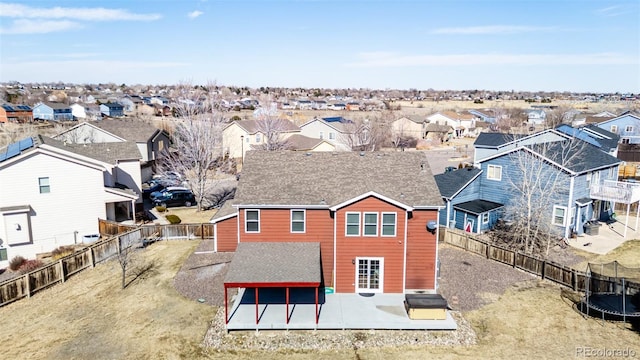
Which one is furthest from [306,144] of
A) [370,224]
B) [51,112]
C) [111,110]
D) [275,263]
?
[111,110]

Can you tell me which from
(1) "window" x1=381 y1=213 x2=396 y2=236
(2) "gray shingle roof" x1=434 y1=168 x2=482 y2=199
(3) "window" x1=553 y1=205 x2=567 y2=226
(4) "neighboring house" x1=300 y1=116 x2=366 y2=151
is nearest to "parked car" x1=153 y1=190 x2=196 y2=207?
(2) "gray shingle roof" x1=434 y1=168 x2=482 y2=199

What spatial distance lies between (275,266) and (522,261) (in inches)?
586

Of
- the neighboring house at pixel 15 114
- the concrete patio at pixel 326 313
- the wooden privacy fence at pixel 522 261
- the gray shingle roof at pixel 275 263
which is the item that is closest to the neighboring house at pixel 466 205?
the wooden privacy fence at pixel 522 261

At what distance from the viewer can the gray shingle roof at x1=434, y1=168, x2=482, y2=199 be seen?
3369cm

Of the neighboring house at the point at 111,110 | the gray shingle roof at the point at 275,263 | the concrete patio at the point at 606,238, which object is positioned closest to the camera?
the gray shingle roof at the point at 275,263

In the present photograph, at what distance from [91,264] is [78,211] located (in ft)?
23.9

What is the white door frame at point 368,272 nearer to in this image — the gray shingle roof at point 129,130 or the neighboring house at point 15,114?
the gray shingle roof at point 129,130

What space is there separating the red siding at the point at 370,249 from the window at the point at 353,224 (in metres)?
0.21

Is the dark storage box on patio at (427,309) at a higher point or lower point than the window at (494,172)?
lower

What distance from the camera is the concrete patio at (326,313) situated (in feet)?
61.8

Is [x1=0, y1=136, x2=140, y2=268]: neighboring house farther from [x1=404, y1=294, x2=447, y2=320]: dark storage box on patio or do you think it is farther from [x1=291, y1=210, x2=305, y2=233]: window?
[x1=404, y1=294, x2=447, y2=320]: dark storage box on patio

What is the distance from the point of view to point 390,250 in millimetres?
21906

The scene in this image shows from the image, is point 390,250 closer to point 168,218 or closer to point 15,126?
point 168,218

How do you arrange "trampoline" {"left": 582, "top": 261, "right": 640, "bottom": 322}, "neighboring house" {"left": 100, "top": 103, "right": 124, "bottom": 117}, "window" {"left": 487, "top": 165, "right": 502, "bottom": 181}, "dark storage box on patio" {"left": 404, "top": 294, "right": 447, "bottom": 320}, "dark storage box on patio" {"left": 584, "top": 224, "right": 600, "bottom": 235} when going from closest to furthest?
1. "dark storage box on patio" {"left": 404, "top": 294, "right": 447, "bottom": 320}
2. "trampoline" {"left": 582, "top": 261, "right": 640, "bottom": 322}
3. "dark storage box on patio" {"left": 584, "top": 224, "right": 600, "bottom": 235}
4. "window" {"left": 487, "top": 165, "right": 502, "bottom": 181}
5. "neighboring house" {"left": 100, "top": 103, "right": 124, "bottom": 117}
